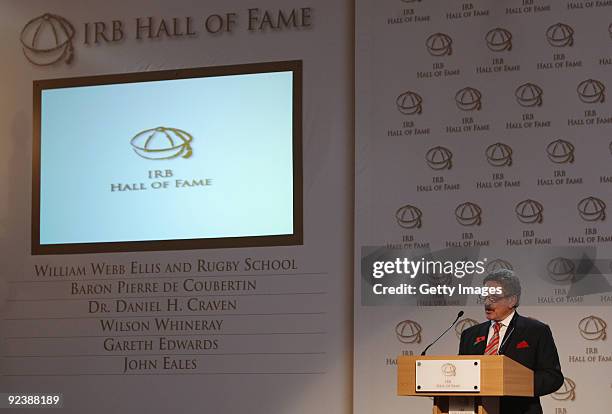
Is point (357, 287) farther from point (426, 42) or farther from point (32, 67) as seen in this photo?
point (32, 67)

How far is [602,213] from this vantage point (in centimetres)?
610

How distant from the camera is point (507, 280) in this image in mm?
6207

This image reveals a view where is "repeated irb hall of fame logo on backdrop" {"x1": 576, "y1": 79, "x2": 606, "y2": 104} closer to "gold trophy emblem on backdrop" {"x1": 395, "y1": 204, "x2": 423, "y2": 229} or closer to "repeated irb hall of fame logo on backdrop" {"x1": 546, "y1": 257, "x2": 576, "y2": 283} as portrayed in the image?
"repeated irb hall of fame logo on backdrop" {"x1": 546, "y1": 257, "x2": 576, "y2": 283}

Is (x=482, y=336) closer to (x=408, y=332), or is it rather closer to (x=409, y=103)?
(x=408, y=332)

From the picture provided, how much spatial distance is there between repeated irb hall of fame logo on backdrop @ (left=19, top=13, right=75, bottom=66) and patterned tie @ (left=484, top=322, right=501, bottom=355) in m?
3.31

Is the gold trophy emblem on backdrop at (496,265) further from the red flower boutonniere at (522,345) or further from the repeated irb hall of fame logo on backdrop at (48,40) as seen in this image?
the repeated irb hall of fame logo on backdrop at (48,40)

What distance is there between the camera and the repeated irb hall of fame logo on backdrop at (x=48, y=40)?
719cm

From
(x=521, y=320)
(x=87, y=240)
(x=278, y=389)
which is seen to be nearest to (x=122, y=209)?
(x=87, y=240)


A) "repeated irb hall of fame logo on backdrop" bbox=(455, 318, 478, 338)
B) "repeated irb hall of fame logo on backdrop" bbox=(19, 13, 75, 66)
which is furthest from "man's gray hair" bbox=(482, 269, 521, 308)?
"repeated irb hall of fame logo on backdrop" bbox=(19, 13, 75, 66)

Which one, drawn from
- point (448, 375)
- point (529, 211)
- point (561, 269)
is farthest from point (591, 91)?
point (448, 375)

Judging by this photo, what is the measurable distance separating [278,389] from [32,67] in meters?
2.74

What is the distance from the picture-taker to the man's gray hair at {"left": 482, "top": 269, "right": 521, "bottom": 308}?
19.9ft

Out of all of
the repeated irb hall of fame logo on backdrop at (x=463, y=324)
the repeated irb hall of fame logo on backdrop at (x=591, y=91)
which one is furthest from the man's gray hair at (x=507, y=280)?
the repeated irb hall of fame logo on backdrop at (x=591, y=91)

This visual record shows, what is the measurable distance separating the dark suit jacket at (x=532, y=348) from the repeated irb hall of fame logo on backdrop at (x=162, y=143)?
217 centimetres
